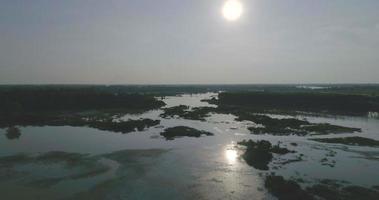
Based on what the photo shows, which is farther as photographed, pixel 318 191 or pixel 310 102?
pixel 310 102

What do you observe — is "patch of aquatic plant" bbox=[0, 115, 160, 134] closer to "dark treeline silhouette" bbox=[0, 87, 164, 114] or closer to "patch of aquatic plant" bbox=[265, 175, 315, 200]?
"dark treeline silhouette" bbox=[0, 87, 164, 114]

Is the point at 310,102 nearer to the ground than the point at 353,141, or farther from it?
nearer to the ground

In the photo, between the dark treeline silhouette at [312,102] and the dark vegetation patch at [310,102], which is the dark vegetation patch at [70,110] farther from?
the dark treeline silhouette at [312,102]

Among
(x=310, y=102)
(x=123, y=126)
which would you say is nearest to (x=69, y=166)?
(x=123, y=126)

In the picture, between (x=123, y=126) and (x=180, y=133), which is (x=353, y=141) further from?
(x=123, y=126)

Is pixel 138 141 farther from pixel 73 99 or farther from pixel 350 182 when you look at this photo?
pixel 73 99

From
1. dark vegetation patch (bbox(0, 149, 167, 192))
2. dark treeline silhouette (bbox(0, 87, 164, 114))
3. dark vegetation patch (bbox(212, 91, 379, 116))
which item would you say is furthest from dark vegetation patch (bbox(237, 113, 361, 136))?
dark treeline silhouette (bbox(0, 87, 164, 114))

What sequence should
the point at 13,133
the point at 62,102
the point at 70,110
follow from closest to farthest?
the point at 13,133 → the point at 70,110 → the point at 62,102

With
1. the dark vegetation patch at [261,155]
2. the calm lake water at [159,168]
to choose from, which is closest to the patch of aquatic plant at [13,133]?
the calm lake water at [159,168]
